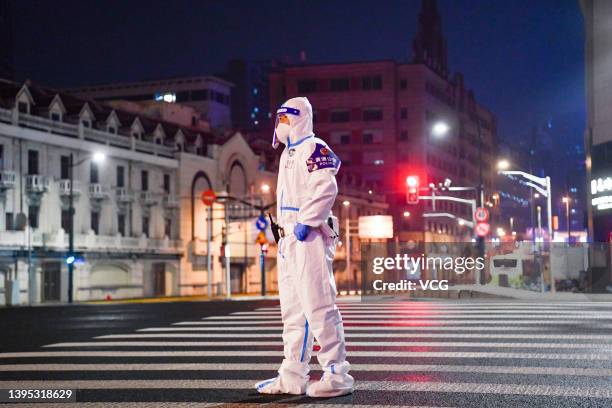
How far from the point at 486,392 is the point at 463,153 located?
118924mm

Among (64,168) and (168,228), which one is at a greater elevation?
(64,168)

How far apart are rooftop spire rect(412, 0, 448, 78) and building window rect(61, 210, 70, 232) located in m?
87.9

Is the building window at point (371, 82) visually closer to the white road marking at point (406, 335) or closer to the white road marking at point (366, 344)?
the white road marking at point (406, 335)

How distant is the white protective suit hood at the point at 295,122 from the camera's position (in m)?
7.27

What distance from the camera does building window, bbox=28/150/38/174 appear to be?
49.6 metres

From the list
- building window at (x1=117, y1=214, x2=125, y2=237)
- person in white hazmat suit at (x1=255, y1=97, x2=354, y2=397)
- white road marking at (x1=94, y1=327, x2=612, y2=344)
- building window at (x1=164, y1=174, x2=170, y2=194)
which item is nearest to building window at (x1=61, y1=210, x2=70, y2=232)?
building window at (x1=117, y1=214, x2=125, y2=237)

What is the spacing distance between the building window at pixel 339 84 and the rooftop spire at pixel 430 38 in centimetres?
2867

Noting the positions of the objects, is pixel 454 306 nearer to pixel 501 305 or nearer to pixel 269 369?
pixel 501 305

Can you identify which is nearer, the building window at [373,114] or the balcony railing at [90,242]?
the balcony railing at [90,242]

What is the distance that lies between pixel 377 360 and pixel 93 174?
4783 cm

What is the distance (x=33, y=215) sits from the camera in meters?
49.4

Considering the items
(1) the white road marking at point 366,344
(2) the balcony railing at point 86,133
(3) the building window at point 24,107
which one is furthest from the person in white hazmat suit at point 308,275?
(3) the building window at point 24,107

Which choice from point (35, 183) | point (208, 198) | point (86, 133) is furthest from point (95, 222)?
point (208, 198)

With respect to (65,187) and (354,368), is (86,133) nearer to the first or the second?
(65,187)
